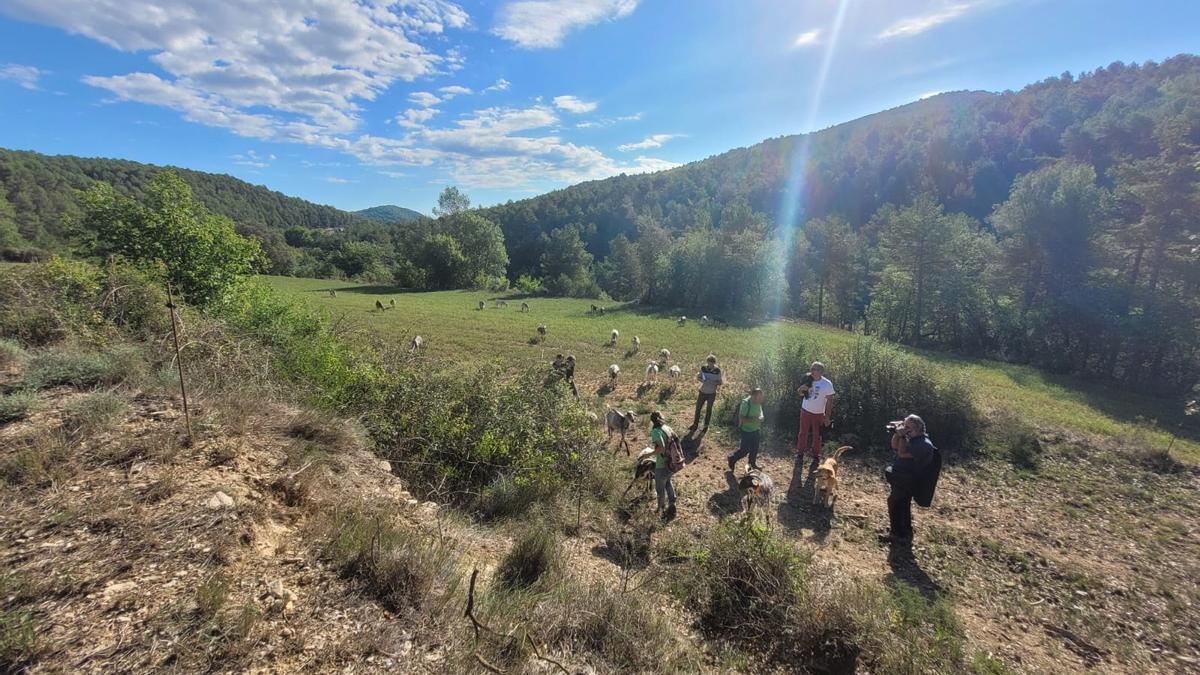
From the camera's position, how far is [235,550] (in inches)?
136

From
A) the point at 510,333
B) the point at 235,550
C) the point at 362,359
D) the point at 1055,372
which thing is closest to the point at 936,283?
the point at 1055,372

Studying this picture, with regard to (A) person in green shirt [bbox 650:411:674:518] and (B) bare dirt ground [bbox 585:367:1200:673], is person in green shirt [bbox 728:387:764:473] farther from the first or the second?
(A) person in green shirt [bbox 650:411:674:518]

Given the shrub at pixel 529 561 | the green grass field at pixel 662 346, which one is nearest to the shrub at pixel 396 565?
the shrub at pixel 529 561

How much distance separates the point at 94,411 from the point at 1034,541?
1186cm

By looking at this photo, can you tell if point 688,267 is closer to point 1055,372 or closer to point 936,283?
point 936,283

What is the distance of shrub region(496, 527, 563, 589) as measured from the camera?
436cm

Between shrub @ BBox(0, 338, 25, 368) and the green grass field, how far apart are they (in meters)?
5.90

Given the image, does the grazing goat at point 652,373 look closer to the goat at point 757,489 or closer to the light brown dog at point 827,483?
the light brown dog at point 827,483

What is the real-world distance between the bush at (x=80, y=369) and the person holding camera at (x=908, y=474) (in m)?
9.83

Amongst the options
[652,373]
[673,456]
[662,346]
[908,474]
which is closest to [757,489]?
[673,456]

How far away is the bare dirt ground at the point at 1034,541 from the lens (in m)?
5.19

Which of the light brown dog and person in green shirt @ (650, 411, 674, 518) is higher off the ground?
person in green shirt @ (650, 411, 674, 518)

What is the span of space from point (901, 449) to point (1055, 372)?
78.1ft

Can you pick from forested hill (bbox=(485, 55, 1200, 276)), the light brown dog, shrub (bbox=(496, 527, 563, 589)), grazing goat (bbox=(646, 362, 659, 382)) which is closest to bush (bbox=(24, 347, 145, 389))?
shrub (bbox=(496, 527, 563, 589))
